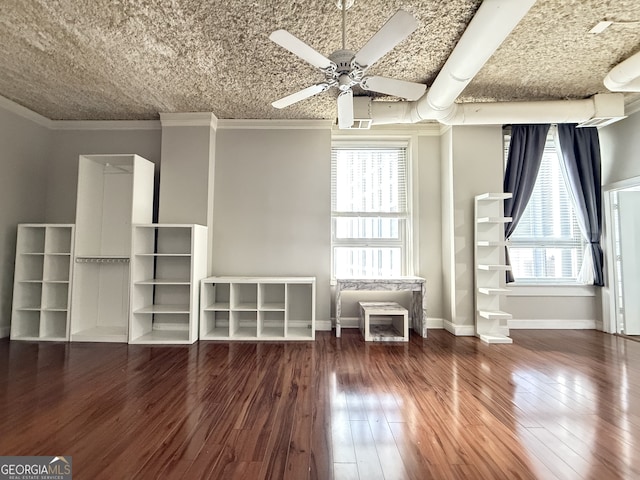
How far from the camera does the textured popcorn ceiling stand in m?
2.18

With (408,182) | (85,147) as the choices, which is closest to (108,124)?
(85,147)

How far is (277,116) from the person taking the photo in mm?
3879

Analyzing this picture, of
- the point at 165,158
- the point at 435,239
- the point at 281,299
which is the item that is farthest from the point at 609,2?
the point at 165,158

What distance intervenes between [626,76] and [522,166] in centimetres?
129

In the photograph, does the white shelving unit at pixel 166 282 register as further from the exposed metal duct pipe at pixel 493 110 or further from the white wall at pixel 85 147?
the exposed metal duct pipe at pixel 493 110

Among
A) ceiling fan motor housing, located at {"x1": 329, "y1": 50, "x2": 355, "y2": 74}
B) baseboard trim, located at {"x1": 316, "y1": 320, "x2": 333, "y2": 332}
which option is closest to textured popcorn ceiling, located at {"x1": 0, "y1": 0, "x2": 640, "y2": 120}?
ceiling fan motor housing, located at {"x1": 329, "y1": 50, "x2": 355, "y2": 74}

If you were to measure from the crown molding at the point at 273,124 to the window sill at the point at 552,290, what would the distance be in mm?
3401

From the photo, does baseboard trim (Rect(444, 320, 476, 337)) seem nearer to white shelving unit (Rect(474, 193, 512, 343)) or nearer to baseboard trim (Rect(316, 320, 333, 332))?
white shelving unit (Rect(474, 193, 512, 343))

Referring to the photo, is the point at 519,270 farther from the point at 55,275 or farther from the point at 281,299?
the point at 55,275

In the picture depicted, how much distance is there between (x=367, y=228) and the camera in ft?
13.9

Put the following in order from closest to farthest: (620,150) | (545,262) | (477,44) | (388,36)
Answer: (388,36) < (477,44) < (620,150) < (545,262)

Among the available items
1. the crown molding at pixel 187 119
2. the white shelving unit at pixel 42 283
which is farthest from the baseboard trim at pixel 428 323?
the white shelving unit at pixel 42 283

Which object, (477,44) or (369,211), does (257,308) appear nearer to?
(369,211)

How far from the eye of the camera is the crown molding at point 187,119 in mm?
3783
